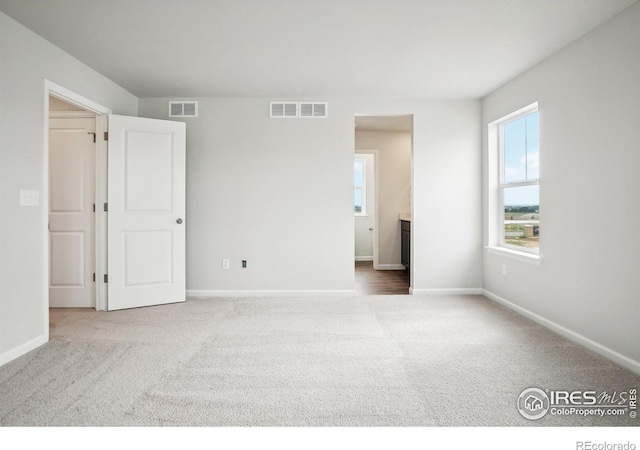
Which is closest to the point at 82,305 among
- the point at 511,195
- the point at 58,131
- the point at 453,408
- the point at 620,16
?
the point at 58,131

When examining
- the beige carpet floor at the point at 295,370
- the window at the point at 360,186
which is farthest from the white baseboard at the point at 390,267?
the beige carpet floor at the point at 295,370

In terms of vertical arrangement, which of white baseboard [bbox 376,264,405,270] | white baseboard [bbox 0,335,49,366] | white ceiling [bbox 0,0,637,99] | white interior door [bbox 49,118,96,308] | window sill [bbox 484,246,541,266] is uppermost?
white ceiling [bbox 0,0,637,99]

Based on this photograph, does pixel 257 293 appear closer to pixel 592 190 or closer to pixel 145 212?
pixel 145 212

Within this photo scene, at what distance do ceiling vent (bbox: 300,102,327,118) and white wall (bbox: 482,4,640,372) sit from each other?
2.18 m

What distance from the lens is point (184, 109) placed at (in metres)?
4.74

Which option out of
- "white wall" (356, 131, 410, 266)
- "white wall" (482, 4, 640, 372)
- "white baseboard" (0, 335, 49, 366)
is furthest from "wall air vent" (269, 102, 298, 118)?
"white baseboard" (0, 335, 49, 366)

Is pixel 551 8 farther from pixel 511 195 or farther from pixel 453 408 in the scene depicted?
pixel 453 408

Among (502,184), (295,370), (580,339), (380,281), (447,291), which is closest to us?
(295,370)

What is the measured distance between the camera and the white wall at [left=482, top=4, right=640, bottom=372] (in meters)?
2.61

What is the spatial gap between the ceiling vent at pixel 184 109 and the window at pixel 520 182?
363 cm

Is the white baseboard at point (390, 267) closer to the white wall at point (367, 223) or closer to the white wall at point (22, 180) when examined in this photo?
the white wall at point (367, 223)

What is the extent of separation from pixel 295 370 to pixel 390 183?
5.28 metres

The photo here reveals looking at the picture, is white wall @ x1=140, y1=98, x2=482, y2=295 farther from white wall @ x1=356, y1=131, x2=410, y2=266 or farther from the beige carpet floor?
white wall @ x1=356, y1=131, x2=410, y2=266

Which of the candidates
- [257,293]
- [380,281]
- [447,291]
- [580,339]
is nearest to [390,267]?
[380,281]
